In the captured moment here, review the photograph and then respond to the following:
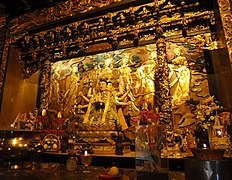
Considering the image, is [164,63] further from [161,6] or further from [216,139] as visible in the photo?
[216,139]

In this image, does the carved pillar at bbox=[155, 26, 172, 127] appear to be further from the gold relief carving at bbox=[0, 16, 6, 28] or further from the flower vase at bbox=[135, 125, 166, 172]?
the gold relief carving at bbox=[0, 16, 6, 28]

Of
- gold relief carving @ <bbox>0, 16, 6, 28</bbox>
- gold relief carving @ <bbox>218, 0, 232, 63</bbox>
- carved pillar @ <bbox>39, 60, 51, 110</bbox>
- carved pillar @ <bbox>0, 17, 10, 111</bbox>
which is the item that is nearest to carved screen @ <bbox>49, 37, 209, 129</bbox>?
carved pillar @ <bbox>39, 60, 51, 110</bbox>

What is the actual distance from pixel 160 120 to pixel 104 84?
118cm

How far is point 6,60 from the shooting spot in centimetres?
384

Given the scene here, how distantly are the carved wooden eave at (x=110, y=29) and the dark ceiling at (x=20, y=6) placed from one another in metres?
0.53

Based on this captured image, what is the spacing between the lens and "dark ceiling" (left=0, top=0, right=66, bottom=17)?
3896 millimetres

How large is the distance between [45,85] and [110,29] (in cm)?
158

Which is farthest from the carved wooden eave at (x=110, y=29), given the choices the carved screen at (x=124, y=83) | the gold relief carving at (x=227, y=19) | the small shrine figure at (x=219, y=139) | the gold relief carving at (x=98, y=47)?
the small shrine figure at (x=219, y=139)

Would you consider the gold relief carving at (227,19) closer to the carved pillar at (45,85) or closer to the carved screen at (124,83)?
the carved screen at (124,83)

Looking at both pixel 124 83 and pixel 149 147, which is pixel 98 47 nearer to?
pixel 124 83

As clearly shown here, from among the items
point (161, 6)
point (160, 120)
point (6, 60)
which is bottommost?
point (160, 120)

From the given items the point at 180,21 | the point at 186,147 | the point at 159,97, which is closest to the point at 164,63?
the point at 159,97

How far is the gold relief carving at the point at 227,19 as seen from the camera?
2.27 meters

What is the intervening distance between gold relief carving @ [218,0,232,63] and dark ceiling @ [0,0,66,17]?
9.66 feet
